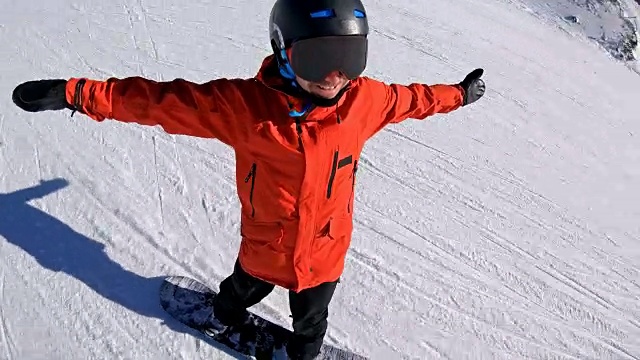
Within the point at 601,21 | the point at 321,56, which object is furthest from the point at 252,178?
the point at 601,21

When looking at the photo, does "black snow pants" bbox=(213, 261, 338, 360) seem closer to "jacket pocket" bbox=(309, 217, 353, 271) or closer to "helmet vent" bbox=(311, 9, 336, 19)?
"jacket pocket" bbox=(309, 217, 353, 271)

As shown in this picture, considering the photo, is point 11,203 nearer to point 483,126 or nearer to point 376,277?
point 376,277

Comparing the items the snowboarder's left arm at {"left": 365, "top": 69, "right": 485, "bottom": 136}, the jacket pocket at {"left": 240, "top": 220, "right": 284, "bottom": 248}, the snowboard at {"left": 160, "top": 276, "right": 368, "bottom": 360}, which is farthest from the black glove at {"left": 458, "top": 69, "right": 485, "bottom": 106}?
the snowboard at {"left": 160, "top": 276, "right": 368, "bottom": 360}

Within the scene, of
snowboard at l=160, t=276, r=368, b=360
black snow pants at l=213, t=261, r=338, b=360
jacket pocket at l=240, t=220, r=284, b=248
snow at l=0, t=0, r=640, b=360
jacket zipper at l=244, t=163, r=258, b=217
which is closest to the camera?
jacket zipper at l=244, t=163, r=258, b=217

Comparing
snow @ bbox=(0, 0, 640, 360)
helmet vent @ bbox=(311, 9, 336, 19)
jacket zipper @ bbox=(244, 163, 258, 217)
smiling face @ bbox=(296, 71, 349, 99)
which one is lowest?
snow @ bbox=(0, 0, 640, 360)

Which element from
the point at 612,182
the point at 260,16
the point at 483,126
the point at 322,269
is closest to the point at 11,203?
the point at 322,269

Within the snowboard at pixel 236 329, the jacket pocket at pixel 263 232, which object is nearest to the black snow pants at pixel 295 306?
the snowboard at pixel 236 329

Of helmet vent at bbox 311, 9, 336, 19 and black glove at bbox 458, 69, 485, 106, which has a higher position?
helmet vent at bbox 311, 9, 336, 19

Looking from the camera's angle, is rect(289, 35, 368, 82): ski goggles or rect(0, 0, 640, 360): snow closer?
rect(289, 35, 368, 82): ski goggles

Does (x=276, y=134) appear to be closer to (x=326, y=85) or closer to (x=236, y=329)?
(x=326, y=85)

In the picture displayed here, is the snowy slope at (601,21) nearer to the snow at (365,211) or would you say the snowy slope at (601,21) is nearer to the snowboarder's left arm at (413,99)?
the snow at (365,211)

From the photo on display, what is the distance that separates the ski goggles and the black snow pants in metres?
1.11

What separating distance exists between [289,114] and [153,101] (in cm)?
51

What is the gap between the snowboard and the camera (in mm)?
3318
